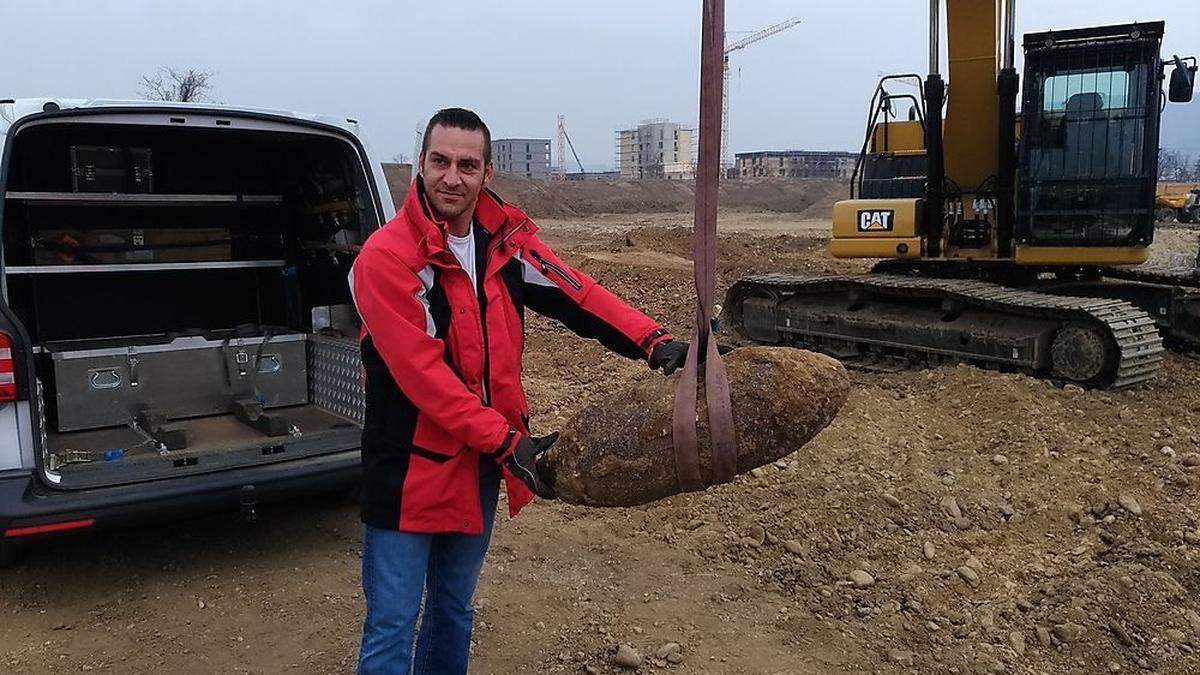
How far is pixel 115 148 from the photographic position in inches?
207

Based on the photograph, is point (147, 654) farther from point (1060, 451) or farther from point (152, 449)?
point (1060, 451)

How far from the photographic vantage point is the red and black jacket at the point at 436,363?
7.84ft

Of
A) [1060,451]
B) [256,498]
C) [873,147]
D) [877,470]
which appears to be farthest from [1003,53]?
[256,498]

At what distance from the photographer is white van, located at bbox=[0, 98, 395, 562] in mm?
4363

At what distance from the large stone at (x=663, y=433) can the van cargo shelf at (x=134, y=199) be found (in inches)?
138

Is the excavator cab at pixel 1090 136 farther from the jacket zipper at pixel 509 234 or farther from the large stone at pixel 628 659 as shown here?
the jacket zipper at pixel 509 234

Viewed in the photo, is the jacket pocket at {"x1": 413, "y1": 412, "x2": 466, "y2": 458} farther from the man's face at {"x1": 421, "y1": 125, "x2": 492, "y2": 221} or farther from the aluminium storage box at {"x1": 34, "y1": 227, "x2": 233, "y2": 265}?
the aluminium storage box at {"x1": 34, "y1": 227, "x2": 233, "y2": 265}

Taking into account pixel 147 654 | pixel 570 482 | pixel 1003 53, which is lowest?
pixel 147 654

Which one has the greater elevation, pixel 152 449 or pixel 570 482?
pixel 570 482

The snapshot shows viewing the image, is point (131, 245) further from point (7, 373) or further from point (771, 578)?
point (771, 578)

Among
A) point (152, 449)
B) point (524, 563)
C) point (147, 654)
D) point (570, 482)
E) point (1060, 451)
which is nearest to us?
point (570, 482)

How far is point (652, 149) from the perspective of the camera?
85.6 m

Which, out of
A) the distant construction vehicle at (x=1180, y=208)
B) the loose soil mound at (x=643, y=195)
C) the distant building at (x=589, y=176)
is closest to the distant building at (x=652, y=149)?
the distant building at (x=589, y=176)

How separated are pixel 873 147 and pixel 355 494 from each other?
280 inches
